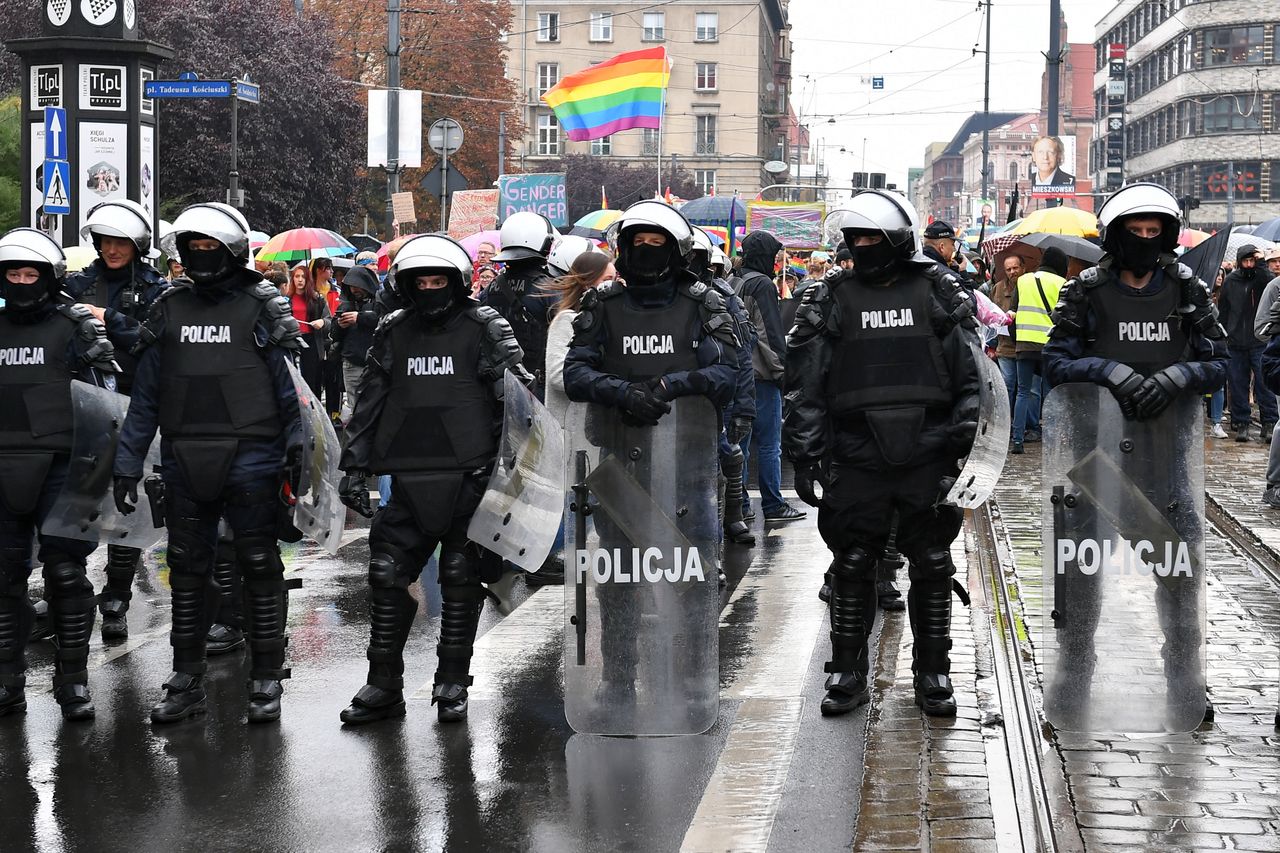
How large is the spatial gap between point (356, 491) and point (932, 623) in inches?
86.0

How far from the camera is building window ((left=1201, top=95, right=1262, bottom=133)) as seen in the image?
256 feet

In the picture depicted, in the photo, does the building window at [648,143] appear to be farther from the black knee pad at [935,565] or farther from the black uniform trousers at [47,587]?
the black knee pad at [935,565]

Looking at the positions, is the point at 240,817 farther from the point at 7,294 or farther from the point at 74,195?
the point at 74,195

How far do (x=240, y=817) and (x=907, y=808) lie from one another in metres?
2.00

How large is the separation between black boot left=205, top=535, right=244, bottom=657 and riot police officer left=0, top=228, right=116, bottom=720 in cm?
99

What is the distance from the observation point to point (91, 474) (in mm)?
6617

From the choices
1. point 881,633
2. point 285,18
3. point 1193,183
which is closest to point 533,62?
point 1193,183

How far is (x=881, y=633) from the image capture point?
778cm

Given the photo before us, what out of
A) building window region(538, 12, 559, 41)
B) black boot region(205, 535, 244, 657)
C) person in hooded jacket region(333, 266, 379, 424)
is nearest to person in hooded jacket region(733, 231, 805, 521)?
person in hooded jacket region(333, 266, 379, 424)

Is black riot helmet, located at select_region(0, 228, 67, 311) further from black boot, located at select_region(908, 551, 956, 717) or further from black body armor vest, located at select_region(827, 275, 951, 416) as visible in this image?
black boot, located at select_region(908, 551, 956, 717)

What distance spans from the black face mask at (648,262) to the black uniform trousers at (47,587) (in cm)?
233

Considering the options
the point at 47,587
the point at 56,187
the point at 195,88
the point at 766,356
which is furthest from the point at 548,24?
the point at 47,587

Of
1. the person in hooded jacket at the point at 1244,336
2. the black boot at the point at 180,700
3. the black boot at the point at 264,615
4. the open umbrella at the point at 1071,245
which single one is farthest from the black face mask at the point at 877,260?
the person in hooded jacket at the point at 1244,336

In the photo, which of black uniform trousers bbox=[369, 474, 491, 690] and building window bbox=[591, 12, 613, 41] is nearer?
black uniform trousers bbox=[369, 474, 491, 690]
